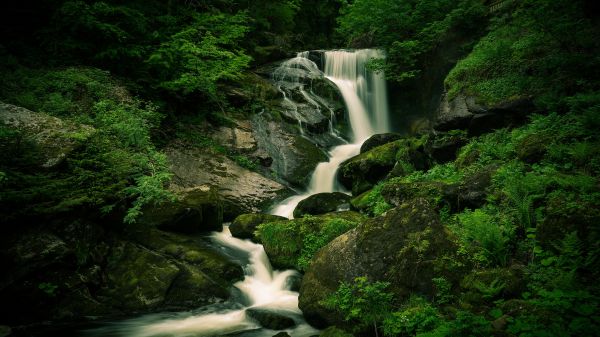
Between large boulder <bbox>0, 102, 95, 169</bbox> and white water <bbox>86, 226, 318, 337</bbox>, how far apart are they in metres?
3.55

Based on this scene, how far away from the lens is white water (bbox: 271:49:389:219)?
17828 mm

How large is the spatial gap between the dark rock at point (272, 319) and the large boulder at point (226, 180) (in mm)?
5124

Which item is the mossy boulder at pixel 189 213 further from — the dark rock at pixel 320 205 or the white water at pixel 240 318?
the dark rock at pixel 320 205

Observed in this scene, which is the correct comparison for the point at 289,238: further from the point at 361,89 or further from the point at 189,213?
the point at 361,89

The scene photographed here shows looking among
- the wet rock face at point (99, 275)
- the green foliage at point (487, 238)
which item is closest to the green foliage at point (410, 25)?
the green foliage at point (487, 238)

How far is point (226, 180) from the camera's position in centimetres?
1279

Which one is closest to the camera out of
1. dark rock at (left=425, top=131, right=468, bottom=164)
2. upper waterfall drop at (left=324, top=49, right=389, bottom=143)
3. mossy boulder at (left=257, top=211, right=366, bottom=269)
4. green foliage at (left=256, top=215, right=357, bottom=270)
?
green foliage at (left=256, top=215, right=357, bottom=270)

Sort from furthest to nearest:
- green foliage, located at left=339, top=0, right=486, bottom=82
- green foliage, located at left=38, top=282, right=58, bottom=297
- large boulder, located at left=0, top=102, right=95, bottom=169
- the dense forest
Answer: green foliage, located at left=339, top=0, right=486, bottom=82, large boulder, located at left=0, top=102, right=95, bottom=169, green foliage, located at left=38, top=282, right=58, bottom=297, the dense forest

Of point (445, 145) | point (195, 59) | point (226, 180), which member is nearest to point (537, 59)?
point (445, 145)

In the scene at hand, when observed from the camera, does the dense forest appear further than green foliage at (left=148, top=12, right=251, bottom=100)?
No

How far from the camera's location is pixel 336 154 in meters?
16.1

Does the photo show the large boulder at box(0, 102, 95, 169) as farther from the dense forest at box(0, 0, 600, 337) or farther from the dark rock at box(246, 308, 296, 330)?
the dark rock at box(246, 308, 296, 330)

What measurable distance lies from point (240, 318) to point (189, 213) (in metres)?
3.47

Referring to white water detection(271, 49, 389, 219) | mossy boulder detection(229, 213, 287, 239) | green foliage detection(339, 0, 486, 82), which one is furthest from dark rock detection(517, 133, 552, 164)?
green foliage detection(339, 0, 486, 82)
